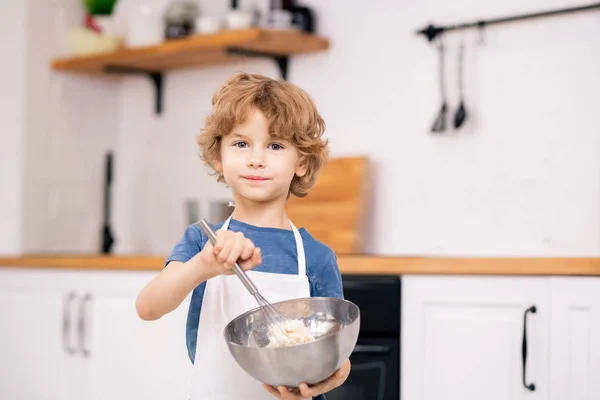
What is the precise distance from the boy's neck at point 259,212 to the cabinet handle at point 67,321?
1507 mm

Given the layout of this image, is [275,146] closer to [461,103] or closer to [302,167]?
[302,167]

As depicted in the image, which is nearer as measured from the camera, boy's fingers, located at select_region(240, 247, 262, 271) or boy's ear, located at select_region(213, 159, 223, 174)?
boy's fingers, located at select_region(240, 247, 262, 271)

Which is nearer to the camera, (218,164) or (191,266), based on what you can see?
(191,266)

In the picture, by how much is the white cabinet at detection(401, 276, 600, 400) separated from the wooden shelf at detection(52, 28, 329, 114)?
89 cm

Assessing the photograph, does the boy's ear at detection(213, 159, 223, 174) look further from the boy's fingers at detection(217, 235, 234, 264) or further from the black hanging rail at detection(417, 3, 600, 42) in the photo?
the black hanging rail at detection(417, 3, 600, 42)

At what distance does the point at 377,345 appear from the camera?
2.13m

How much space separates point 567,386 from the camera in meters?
1.90

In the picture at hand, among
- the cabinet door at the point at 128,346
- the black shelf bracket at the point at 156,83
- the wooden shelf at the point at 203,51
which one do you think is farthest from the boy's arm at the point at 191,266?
the black shelf bracket at the point at 156,83

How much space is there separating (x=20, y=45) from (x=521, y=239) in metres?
1.74

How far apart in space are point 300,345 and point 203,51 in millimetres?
1868

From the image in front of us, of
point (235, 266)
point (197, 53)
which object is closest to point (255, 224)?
point (235, 266)

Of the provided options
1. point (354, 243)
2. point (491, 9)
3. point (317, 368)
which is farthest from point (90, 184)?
point (317, 368)

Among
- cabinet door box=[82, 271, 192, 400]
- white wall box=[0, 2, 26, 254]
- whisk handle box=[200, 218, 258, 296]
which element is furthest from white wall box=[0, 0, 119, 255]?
whisk handle box=[200, 218, 258, 296]

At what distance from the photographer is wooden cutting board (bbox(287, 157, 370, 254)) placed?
8.22 feet
